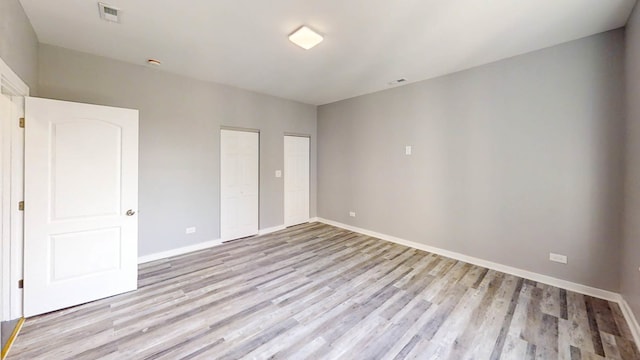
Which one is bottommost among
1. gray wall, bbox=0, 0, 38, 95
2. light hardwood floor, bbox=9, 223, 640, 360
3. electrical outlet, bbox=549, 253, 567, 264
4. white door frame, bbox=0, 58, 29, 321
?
light hardwood floor, bbox=9, 223, 640, 360

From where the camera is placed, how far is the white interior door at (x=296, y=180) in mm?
5504

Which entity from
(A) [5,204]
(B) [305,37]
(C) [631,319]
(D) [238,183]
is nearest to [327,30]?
(B) [305,37]

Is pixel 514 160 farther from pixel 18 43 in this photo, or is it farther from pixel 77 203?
pixel 18 43

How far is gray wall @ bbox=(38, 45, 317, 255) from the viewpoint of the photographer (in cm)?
307

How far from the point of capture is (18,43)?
85.8 inches

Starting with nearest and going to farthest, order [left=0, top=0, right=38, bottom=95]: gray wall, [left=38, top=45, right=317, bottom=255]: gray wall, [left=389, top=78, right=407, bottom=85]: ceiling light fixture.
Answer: [left=0, top=0, right=38, bottom=95]: gray wall
[left=38, top=45, right=317, bottom=255]: gray wall
[left=389, top=78, right=407, bottom=85]: ceiling light fixture

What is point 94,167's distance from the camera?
2623mm

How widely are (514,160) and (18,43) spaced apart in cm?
540

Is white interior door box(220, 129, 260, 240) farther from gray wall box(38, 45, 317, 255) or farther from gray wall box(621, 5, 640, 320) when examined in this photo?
gray wall box(621, 5, 640, 320)

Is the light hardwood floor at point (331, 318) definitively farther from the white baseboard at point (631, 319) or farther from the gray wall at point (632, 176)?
the gray wall at point (632, 176)

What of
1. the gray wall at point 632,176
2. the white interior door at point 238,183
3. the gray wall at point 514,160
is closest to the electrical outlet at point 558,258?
the gray wall at point 514,160

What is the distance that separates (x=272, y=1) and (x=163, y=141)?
2.67 m

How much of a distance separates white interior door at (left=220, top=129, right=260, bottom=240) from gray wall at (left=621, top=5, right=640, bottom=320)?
4.87 meters

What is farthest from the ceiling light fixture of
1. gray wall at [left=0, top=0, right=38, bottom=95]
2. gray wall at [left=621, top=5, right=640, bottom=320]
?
gray wall at [left=0, top=0, right=38, bottom=95]
